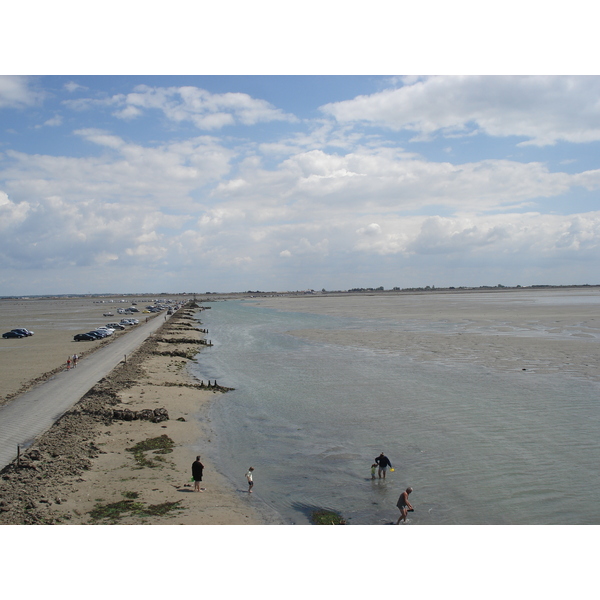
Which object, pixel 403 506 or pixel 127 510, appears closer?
pixel 403 506

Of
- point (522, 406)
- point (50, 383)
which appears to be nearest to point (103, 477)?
point (50, 383)

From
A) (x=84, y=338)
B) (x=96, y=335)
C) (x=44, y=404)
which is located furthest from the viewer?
(x=96, y=335)

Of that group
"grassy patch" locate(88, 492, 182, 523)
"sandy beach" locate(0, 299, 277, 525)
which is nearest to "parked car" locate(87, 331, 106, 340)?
"sandy beach" locate(0, 299, 277, 525)

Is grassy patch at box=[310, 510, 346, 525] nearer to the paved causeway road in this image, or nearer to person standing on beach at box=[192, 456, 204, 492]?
person standing on beach at box=[192, 456, 204, 492]

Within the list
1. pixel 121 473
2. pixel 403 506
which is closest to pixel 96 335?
pixel 121 473

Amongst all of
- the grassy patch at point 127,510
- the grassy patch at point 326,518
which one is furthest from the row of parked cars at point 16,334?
the grassy patch at point 326,518

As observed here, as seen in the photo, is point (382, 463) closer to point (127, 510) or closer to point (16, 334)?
point (127, 510)
